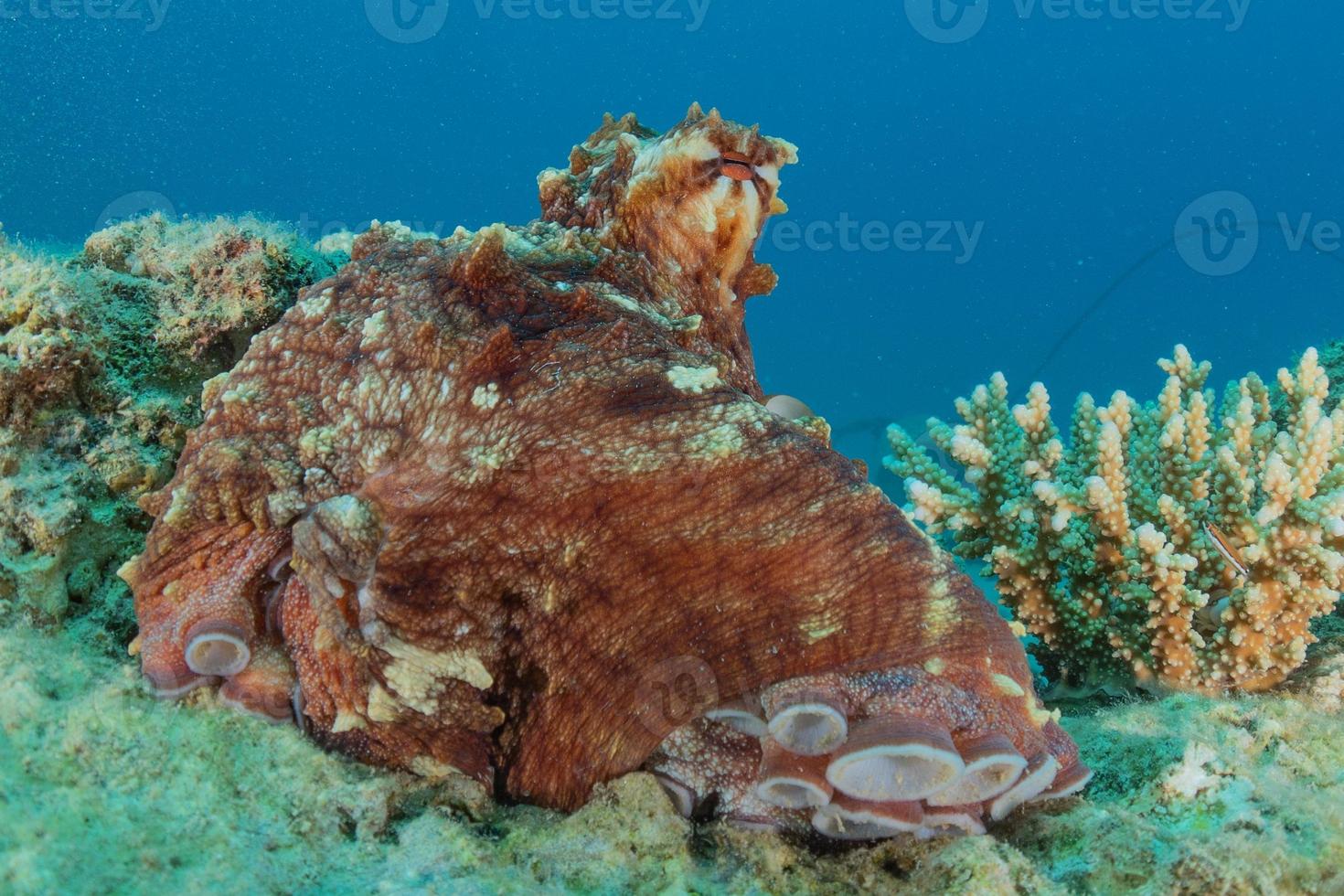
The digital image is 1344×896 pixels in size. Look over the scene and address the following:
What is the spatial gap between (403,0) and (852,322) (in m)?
68.0

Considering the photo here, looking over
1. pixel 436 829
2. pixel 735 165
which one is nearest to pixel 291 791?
pixel 436 829

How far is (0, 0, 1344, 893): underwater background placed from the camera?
2.05 m

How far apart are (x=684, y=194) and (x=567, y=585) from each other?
169cm

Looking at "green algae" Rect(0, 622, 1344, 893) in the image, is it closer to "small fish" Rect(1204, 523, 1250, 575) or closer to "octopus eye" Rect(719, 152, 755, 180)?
"small fish" Rect(1204, 523, 1250, 575)

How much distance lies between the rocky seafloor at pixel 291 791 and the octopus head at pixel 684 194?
6.47ft

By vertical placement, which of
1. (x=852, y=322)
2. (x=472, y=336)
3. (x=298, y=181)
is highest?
(x=298, y=181)

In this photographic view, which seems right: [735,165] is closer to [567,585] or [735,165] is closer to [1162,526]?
[567,585]

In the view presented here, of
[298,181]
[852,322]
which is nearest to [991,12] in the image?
[852,322]

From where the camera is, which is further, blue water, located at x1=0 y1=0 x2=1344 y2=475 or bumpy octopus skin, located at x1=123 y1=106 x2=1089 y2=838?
blue water, located at x1=0 y1=0 x2=1344 y2=475

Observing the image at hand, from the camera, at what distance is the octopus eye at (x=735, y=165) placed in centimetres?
313

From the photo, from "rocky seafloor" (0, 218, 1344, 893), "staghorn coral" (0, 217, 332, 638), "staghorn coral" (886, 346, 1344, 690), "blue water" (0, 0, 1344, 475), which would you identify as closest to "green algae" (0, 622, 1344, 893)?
"rocky seafloor" (0, 218, 1344, 893)

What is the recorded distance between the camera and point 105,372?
3.28m

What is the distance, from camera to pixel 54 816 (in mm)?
1771

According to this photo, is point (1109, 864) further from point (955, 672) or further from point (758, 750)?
point (758, 750)
